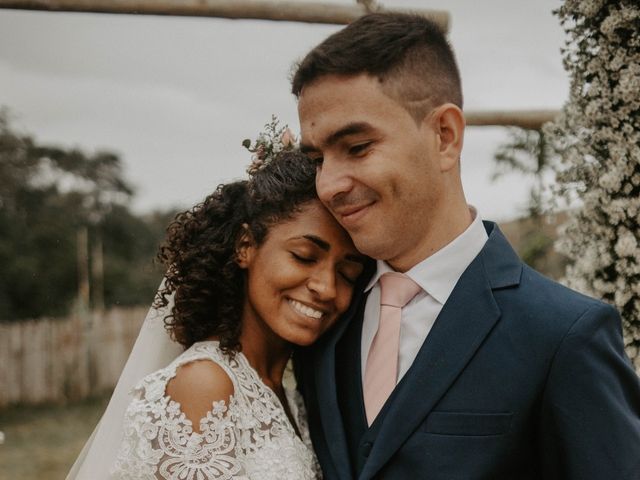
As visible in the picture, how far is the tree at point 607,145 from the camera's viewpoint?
3.25 m

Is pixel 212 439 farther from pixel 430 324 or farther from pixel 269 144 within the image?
pixel 269 144

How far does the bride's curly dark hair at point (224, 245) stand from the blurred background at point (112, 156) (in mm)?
209

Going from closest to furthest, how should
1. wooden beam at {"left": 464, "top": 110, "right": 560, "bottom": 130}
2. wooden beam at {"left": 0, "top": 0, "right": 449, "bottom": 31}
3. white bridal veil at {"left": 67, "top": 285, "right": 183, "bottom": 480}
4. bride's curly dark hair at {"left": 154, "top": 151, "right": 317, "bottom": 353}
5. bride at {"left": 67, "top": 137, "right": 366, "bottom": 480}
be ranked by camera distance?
bride at {"left": 67, "top": 137, "right": 366, "bottom": 480}
bride's curly dark hair at {"left": 154, "top": 151, "right": 317, "bottom": 353}
white bridal veil at {"left": 67, "top": 285, "right": 183, "bottom": 480}
wooden beam at {"left": 0, "top": 0, "right": 449, "bottom": 31}
wooden beam at {"left": 464, "top": 110, "right": 560, "bottom": 130}

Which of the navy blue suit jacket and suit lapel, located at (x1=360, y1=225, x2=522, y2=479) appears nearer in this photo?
the navy blue suit jacket

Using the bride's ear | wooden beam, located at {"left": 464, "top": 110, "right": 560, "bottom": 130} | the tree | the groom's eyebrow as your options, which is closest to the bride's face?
the bride's ear

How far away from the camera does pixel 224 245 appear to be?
2.73 m

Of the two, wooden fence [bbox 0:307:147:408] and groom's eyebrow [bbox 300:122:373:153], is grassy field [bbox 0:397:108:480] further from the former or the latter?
groom's eyebrow [bbox 300:122:373:153]

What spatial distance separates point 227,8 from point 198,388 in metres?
2.16

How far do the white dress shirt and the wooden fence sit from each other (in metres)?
11.4

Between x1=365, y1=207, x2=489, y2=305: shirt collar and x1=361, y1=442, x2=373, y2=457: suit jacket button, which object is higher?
x1=365, y1=207, x2=489, y2=305: shirt collar

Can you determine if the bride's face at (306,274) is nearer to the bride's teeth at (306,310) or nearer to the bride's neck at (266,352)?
the bride's teeth at (306,310)

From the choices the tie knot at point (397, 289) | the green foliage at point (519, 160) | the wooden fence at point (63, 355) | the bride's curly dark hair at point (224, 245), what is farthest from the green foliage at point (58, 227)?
the tie knot at point (397, 289)

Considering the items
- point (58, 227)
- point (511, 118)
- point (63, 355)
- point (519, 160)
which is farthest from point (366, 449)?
point (58, 227)

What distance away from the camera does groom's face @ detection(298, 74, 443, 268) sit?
87.6 inches
